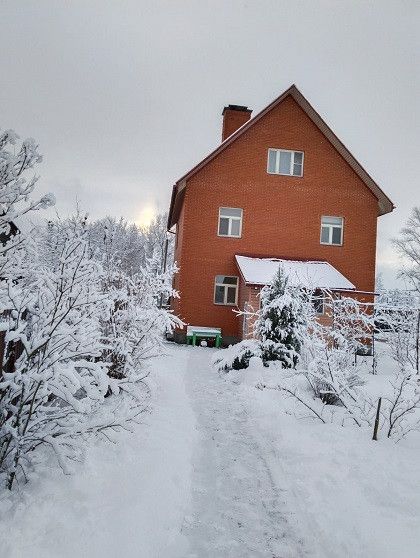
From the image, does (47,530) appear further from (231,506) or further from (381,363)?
(381,363)

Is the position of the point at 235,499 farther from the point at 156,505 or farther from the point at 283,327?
the point at 283,327

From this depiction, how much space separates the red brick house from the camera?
1850 centimetres

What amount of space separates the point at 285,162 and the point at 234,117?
210 inches

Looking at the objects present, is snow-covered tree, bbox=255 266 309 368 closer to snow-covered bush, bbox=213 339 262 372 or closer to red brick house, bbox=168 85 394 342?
snow-covered bush, bbox=213 339 262 372

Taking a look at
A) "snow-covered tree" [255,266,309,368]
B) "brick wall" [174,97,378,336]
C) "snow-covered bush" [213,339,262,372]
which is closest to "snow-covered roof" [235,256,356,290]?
"brick wall" [174,97,378,336]

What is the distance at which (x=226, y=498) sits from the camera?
442cm

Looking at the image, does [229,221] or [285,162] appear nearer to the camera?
[229,221]

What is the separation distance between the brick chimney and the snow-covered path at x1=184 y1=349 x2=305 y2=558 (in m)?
18.7

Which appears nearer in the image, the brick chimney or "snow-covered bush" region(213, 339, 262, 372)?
"snow-covered bush" region(213, 339, 262, 372)

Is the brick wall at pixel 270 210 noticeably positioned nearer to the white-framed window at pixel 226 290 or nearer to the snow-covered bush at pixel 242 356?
the white-framed window at pixel 226 290

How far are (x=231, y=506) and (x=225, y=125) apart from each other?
842 inches

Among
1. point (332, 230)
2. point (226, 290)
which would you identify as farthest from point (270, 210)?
point (226, 290)

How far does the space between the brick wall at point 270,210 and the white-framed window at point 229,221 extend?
24cm

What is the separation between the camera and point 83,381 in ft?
12.6
